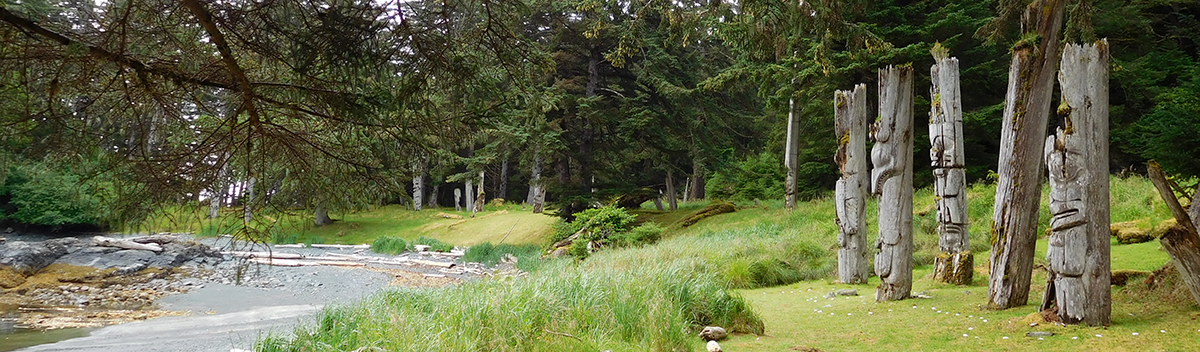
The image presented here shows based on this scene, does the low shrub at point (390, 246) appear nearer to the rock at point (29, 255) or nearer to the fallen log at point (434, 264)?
the fallen log at point (434, 264)

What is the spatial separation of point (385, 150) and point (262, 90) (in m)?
0.85

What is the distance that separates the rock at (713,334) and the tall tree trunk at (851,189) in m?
4.07

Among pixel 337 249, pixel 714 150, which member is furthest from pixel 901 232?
pixel 337 249

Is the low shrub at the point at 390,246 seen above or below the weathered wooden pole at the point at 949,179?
below

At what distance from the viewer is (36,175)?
444 cm

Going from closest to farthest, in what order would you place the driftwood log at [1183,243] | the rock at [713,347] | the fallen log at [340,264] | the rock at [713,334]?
the driftwood log at [1183,243] < the rock at [713,347] < the rock at [713,334] < the fallen log at [340,264]

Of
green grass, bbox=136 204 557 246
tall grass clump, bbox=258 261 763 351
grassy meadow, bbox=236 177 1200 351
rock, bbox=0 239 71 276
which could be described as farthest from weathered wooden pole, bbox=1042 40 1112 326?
rock, bbox=0 239 71 276

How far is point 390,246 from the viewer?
72.7 feet

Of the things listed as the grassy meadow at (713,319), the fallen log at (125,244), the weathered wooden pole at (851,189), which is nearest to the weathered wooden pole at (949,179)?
the grassy meadow at (713,319)

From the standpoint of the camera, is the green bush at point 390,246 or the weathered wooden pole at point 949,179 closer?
the weathered wooden pole at point 949,179

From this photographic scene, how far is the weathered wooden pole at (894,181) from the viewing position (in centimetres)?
717

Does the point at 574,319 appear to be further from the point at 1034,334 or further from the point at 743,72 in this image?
the point at 743,72

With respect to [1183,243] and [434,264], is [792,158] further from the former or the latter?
[1183,243]

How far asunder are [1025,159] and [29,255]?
689 inches
